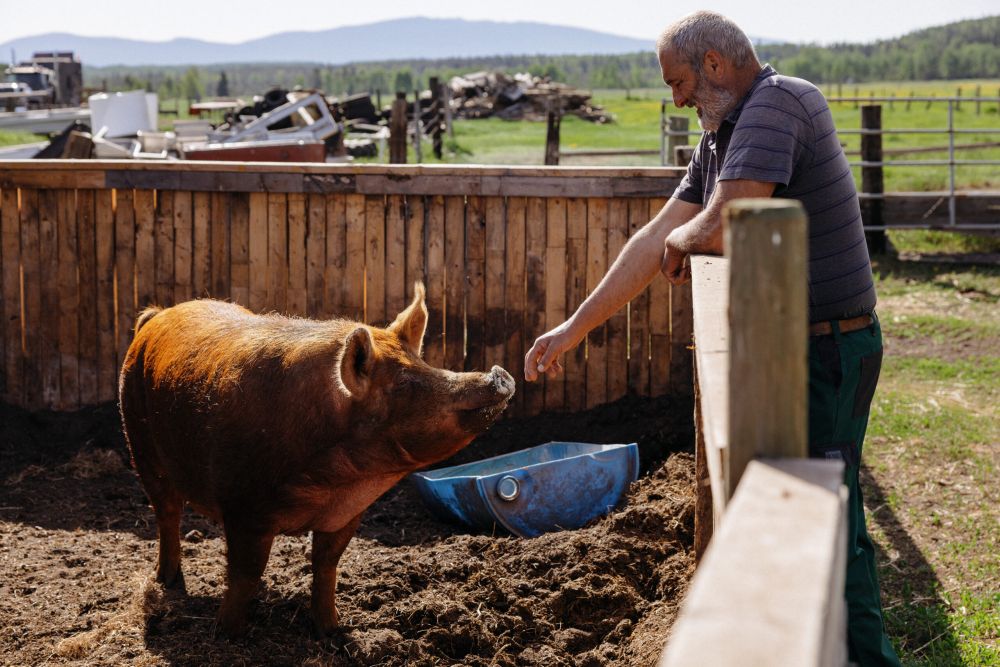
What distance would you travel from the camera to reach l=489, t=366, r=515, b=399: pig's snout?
13.1 ft

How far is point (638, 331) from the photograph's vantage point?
7.11m

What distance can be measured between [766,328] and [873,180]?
40.2 feet

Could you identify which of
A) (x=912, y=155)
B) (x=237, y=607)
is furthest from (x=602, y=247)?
(x=912, y=155)

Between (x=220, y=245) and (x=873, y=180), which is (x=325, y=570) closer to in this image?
(x=220, y=245)

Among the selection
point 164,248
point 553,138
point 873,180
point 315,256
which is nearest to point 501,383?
point 315,256

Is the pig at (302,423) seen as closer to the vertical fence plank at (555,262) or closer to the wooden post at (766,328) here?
the wooden post at (766,328)

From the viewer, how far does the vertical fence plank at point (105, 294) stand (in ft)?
24.4

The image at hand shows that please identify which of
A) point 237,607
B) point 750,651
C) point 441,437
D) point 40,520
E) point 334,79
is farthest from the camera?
point 334,79

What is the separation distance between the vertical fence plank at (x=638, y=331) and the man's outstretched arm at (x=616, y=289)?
114 inches

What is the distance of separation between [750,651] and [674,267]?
2470 millimetres

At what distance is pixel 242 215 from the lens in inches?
288

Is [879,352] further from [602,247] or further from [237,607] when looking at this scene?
[602,247]

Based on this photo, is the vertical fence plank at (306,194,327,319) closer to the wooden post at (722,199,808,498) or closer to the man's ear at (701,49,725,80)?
the man's ear at (701,49,725,80)

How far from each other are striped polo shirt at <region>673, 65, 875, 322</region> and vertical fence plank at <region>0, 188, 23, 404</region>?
5550mm
